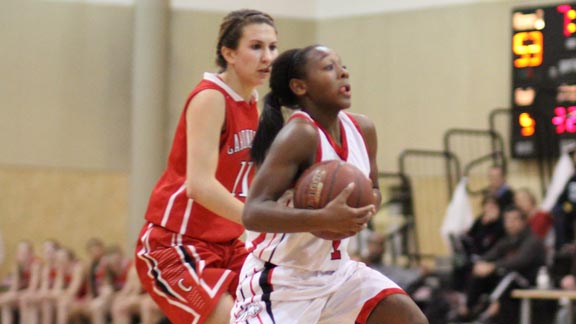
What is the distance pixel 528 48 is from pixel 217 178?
813cm

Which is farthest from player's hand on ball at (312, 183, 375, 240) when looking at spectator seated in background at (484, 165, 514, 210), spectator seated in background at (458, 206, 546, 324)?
spectator seated in background at (484, 165, 514, 210)

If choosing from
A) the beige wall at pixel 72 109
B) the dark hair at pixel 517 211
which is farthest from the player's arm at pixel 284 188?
the beige wall at pixel 72 109

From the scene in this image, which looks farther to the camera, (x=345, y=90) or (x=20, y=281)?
(x=20, y=281)

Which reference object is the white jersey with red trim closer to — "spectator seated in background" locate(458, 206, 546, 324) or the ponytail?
the ponytail

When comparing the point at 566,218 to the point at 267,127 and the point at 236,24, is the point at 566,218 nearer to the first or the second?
the point at 236,24

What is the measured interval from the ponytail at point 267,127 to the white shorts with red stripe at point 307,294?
0.41 metres

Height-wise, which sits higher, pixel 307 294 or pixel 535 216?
pixel 307 294

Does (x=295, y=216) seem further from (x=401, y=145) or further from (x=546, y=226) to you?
(x=401, y=145)

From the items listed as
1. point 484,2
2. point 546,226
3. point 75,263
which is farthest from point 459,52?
point 75,263

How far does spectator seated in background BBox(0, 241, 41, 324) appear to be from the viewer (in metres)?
13.3

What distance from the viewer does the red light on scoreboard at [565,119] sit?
11312mm

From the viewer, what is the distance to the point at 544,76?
457 inches

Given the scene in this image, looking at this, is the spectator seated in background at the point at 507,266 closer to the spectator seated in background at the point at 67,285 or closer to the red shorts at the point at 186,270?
the spectator seated in background at the point at 67,285

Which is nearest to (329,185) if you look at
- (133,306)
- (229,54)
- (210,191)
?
(210,191)
